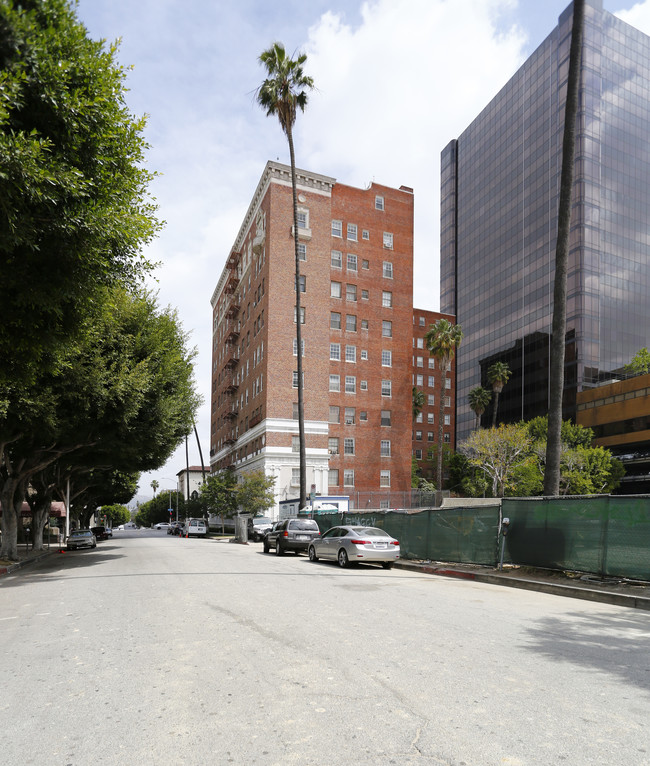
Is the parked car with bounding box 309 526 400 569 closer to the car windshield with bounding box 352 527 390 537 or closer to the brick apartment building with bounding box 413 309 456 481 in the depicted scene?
the car windshield with bounding box 352 527 390 537

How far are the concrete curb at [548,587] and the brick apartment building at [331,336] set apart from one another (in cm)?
3522

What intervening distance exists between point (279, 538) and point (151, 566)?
25.7ft

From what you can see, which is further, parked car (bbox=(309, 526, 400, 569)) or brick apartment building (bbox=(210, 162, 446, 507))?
brick apartment building (bbox=(210, 162, 446, 507))

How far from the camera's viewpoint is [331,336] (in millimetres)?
59062

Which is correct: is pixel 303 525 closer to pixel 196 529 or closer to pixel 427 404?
pixel 196 529

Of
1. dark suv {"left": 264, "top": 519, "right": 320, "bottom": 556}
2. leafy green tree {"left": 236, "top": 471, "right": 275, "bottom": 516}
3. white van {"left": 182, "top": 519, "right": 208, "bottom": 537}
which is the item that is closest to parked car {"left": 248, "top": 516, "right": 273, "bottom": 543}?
leafy green tree {"left": 236, "top": 471, "right": 275, "bottom": 516}

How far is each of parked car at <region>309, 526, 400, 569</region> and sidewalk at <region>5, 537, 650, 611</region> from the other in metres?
1.10

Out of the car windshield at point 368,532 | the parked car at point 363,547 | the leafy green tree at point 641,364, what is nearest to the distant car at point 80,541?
the parked car at point 363,547

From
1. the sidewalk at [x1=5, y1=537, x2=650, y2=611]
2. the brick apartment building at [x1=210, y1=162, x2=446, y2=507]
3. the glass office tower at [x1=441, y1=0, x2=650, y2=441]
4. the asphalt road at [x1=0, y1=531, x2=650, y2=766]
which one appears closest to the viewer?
the asphalt road at [x1=0, y1=531, x2=650, y2=766]

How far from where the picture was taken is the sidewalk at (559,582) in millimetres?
12080

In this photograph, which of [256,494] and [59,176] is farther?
[256,494]

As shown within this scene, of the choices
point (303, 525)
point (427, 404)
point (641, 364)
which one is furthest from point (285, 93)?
point (427, 404)

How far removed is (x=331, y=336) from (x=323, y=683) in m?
53.6

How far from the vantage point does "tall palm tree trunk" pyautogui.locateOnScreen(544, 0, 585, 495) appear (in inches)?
650
